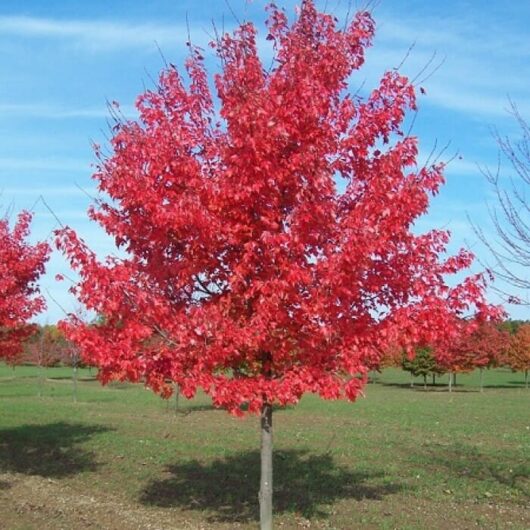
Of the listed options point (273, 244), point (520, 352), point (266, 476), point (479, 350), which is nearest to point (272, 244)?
point (273, 244)

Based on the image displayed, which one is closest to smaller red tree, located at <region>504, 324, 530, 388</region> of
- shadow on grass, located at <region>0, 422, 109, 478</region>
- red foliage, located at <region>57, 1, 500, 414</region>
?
shadow on grass, located at <region>0, 422, 109, 478</region>

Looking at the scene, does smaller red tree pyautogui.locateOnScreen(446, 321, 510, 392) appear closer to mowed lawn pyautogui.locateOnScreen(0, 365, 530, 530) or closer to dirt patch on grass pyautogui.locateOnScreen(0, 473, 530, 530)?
mowed lawn pyautogui.locateOnScreen(0, 365, 530, 530)

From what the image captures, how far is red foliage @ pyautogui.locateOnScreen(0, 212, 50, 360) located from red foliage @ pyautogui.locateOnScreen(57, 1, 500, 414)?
21.5 feet

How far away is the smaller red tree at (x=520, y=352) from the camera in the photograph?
5456cm

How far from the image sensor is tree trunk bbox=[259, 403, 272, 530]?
7.56m

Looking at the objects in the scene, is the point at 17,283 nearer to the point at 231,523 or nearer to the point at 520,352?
the point at 231,523

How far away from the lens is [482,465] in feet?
45.0

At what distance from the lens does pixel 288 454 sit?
15.1 metres

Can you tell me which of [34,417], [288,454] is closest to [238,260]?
[288,454]

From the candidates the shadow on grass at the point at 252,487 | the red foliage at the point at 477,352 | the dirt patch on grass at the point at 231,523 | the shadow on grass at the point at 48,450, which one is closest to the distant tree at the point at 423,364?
the red foliage at the point at 477,352

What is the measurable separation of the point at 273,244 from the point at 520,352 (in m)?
52.6

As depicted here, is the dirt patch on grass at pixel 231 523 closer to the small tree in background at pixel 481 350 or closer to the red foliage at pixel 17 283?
the red foliage at pixel 17 283

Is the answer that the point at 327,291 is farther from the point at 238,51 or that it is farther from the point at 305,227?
the point at 238,51

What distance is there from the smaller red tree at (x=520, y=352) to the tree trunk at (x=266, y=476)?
167 ft
